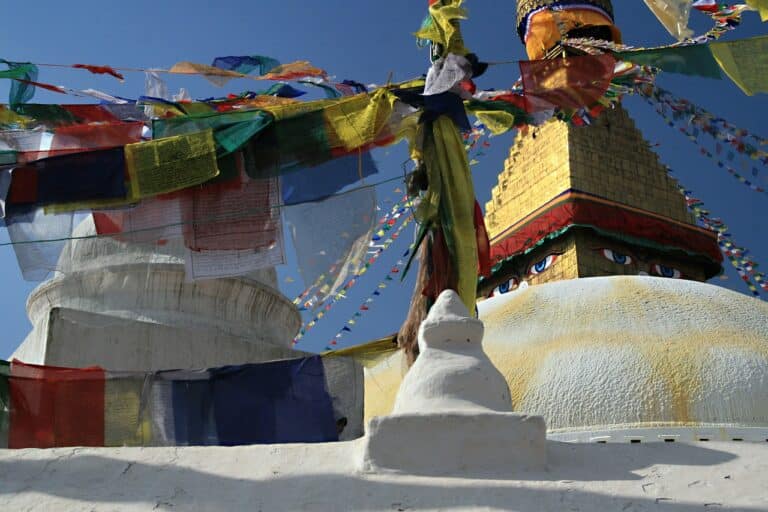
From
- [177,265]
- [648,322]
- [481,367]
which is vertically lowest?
[481,367]

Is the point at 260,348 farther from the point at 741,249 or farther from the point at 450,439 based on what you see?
the point at 741,249

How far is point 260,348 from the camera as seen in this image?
9.54m

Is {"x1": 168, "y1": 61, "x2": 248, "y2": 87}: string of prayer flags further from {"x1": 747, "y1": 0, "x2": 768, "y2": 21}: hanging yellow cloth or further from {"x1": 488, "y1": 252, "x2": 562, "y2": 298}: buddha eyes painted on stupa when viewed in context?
{"x1": 488, "y1": 252, "x2": 562, "y2": 298}: buddha eyes painted on stupa

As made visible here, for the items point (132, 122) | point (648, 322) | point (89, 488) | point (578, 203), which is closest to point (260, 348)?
point (132, 122)

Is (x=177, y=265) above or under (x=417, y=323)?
above

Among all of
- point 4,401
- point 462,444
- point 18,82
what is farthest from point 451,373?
point 18,82

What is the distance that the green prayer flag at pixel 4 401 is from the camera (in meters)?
6.49

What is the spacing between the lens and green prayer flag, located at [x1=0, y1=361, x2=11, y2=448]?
6.49 metres

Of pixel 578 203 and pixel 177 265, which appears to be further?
pixel 578 203

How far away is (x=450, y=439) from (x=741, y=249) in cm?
1304

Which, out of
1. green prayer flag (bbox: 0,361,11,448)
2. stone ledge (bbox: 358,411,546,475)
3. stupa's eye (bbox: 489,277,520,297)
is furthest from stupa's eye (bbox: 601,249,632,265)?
stone ledge (bbox: 358,411,546,475)

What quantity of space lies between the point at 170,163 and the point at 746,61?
3682mm

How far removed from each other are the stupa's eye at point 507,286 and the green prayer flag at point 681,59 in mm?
9638

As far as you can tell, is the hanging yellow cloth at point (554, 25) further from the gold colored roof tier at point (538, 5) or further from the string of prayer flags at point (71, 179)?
the string of prayer flags at point (71, 179)
